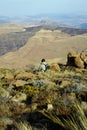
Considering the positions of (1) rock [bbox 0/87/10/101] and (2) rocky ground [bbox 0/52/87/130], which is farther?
(1) rock [bbox 0/87/10/101]

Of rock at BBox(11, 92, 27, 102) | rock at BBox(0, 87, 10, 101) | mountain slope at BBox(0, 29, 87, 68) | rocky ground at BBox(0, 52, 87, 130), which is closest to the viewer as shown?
rocky ground at BBox(0, 52, 87, 130)

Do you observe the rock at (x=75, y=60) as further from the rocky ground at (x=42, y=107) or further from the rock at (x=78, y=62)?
the rocky ground at (x=42, y=107)

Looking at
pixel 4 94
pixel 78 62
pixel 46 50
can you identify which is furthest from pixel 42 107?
pixel 46 50

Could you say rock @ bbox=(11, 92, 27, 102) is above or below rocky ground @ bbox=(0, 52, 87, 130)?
below

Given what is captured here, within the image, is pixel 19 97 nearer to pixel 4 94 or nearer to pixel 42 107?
pixel 4 94

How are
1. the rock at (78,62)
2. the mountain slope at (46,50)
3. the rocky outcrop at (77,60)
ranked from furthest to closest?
the mountain slope at (46,50) → the rocky outcrop at (77,60) → the rock at (78,62)

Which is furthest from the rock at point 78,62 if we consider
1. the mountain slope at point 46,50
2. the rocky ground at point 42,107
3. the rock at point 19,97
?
the mountain slope at point 46,50

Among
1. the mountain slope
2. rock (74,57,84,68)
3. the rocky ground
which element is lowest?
the mountain slope

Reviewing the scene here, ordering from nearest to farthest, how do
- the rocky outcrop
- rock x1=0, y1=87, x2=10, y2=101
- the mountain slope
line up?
rock x1=0, y1=87, x2=10, y2=101, the rocky outcrop, the mountain slope

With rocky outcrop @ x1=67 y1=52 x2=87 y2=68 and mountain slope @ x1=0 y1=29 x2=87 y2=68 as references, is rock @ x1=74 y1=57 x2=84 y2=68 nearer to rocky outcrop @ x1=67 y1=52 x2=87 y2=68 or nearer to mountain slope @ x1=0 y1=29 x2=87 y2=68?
rocky outcrop @ x1=67 y1=52 x2=87 y2=68

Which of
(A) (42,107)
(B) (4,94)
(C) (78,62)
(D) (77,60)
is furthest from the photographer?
(D) (77,60)

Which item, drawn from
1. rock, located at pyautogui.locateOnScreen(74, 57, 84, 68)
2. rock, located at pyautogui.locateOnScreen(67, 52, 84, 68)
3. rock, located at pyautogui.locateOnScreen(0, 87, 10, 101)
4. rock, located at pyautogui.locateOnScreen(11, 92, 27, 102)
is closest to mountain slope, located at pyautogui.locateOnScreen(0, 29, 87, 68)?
rock, located at pyautogui.locateOnScreen(67, 52, 84, 68)

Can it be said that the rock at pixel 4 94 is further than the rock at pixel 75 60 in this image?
No

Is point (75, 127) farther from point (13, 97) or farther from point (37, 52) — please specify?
point (37, 52)
